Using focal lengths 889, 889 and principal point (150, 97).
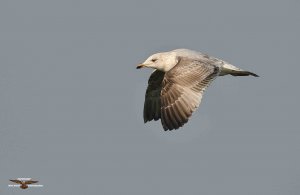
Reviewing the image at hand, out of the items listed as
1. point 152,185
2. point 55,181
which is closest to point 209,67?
point 55,181

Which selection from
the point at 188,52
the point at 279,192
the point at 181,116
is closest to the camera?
the point at 181,116

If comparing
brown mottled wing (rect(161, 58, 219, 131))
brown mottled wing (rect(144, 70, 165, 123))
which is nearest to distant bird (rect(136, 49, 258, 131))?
brown mottled wing (rect(161, 58, 219, 131))

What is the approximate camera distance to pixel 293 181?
66.1 meters

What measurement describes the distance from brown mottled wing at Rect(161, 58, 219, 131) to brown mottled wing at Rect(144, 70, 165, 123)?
76.1 inches

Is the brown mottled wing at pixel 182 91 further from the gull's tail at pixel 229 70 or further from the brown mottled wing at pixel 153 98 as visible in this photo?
the brown mottled wing at pixel 153 98

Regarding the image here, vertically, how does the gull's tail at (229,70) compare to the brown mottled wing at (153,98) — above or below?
above

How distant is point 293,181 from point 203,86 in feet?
167

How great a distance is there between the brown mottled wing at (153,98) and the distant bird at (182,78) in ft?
1.73

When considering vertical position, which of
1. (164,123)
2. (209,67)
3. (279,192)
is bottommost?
(164,123)

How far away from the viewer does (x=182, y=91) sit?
16.5m

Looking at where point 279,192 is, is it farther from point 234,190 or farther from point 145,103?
point 145,103

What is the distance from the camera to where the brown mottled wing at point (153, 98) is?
62.2ft

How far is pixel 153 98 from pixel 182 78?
260 centimetres

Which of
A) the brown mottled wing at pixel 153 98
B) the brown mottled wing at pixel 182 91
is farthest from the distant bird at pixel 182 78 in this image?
the brown mottled wing at pixel 153 98
